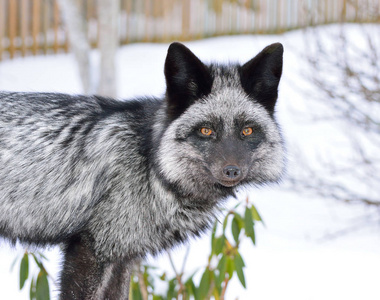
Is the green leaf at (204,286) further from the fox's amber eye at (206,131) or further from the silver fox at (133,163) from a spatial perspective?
the fox's amber eye at (206,131)

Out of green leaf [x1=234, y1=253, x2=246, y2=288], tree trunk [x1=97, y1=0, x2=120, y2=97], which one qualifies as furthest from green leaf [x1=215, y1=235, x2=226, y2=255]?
tree trunk [x1=97, y1=0, x2=120, y2=97]

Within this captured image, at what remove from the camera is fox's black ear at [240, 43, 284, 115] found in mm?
3197

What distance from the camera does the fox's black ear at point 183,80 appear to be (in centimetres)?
310

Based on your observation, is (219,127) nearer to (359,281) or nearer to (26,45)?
(359,281)

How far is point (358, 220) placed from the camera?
22.0 ft

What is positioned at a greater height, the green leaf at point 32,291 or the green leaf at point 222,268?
the green leaf at point 222,268

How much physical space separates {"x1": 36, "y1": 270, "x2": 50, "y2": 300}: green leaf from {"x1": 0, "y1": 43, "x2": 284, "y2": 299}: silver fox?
407 millimetres

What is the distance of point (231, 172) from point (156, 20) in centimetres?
886

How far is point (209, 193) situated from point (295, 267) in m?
2.68

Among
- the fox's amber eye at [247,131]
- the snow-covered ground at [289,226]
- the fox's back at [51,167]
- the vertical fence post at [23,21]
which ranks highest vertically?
the vertical fence post at [23,21]

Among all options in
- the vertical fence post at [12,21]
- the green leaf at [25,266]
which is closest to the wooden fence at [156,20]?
the vertical fence post at [12,21]

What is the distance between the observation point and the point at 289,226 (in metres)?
6.84

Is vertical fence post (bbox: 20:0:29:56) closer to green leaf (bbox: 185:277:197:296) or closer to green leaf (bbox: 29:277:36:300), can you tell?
green leaf (bbox: 29:277:36:300)

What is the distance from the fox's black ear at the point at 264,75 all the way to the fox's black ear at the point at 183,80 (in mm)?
230
